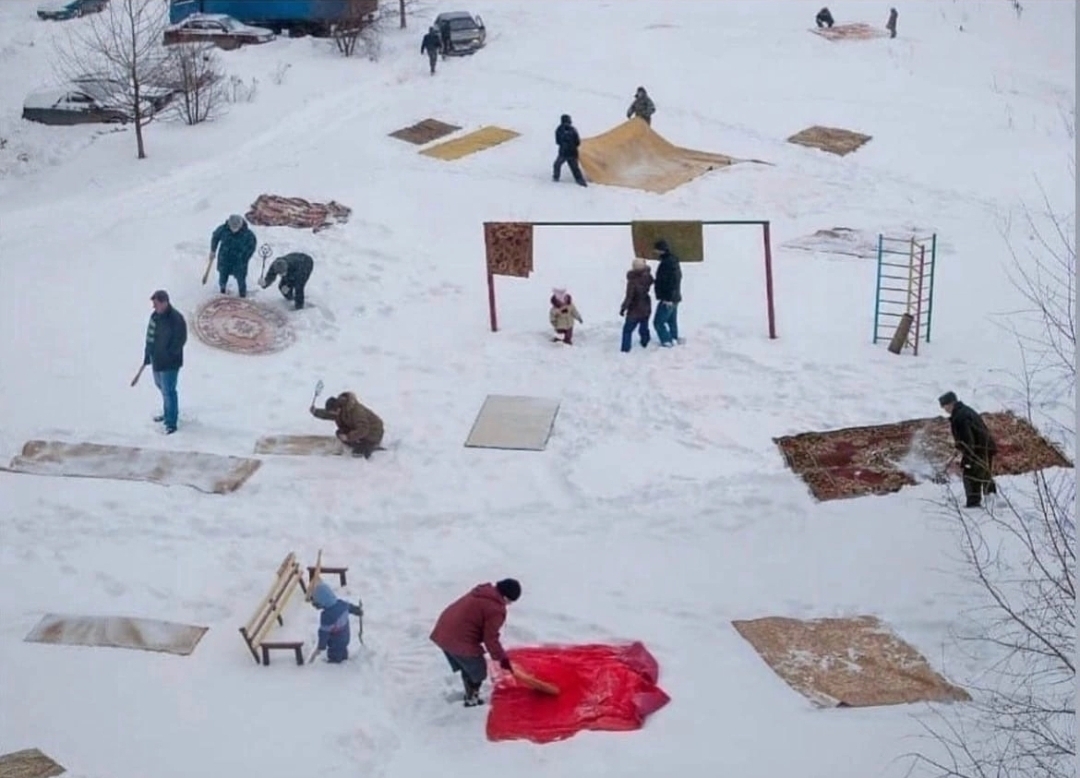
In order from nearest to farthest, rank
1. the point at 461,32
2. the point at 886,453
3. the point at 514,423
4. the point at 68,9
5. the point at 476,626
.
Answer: the point at 476,626, the point at 886,453, the point at 514,423, the point at 461,32, the point at 68,9

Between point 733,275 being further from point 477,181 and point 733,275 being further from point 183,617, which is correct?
point 183,617

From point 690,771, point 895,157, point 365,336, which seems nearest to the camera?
point 690,771

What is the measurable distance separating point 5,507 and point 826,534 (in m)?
7.34

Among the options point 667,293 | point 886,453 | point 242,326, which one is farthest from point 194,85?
point 886,453

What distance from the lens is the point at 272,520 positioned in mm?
13250

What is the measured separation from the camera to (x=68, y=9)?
37.2 meters

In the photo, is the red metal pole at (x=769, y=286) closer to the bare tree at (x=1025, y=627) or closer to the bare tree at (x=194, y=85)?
the bare tree at (x=1025, y=627)

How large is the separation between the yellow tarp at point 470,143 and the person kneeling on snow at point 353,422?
33.3 feet

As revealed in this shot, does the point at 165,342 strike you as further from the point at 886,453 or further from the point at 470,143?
the point at 470,143

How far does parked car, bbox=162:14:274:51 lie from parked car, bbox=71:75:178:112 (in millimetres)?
4555

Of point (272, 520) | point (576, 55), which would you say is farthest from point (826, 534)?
point (576, 55)

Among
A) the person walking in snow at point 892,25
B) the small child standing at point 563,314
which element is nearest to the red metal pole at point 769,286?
the small child standing at point 563,314

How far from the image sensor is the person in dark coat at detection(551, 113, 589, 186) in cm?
2225

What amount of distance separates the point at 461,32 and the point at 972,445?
2145cm
